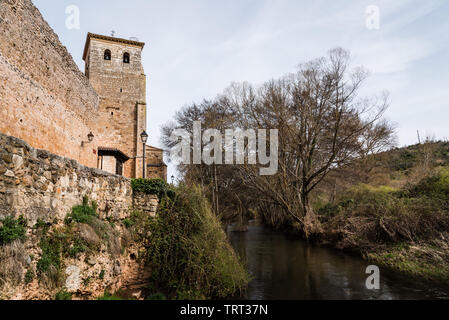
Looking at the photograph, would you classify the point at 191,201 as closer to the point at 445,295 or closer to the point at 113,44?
the point at 445,295

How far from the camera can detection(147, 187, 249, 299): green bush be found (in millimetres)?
6801

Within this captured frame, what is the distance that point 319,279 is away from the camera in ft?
28.9

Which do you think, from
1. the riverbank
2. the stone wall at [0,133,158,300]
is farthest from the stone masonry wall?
the riverbank

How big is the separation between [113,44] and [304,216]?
60.4 feet

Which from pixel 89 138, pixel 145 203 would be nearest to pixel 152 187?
pixel 145 203

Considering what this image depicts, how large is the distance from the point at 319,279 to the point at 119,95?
57.7 ft

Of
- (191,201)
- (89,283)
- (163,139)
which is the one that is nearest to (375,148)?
(191,201)

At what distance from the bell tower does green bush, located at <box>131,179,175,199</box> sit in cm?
959

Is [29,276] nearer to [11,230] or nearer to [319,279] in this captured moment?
[11,230]

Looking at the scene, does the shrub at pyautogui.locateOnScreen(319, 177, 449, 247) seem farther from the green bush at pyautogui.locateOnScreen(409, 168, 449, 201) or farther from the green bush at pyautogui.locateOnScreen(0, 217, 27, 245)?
the green bush at pyautogui.locateOnScreen(0, 217, 27, 245)

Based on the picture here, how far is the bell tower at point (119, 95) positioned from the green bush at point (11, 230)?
14342mm

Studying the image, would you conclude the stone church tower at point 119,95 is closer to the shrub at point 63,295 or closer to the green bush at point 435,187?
the shrub at point 63,295

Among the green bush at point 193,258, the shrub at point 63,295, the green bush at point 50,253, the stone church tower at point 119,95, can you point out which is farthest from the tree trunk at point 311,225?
the green bush at point 50,253
